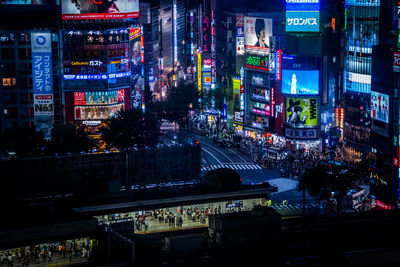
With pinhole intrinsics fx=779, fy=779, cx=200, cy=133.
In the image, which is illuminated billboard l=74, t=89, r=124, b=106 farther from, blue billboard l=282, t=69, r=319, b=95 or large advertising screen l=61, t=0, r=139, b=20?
blue billboard l=282, t=69, r=319, b=95

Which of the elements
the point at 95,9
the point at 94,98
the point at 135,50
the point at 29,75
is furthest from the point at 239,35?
the point at 29,75

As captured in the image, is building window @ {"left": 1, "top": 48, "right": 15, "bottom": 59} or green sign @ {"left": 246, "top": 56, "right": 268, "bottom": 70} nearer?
building window @ {"left": 1, "top": 48, "right": 15, "bottom": 59}

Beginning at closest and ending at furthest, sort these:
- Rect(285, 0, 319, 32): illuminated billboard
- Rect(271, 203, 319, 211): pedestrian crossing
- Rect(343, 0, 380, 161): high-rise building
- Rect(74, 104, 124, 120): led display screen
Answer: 1. Rect(271, 203, 319, 211): pedestrian crossing
2. Rect(343, 0, 380, 161): high-rise building
3. Rect(285, 0, 319, 32): illuminated billboard
4. Rect(74, 104, 124, 120): led display screen

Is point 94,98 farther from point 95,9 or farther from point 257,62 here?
point 257,62

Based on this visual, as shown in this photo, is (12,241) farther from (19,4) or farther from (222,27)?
(222,27)

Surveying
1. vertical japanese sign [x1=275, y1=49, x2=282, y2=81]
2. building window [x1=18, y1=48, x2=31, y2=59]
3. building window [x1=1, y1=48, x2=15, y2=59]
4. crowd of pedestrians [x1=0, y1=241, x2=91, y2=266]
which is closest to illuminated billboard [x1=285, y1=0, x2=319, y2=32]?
vertical japanese sign [x1=275, y1=49, x2=282, y2=81]

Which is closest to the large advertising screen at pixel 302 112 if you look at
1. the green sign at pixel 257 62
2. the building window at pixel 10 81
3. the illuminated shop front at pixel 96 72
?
the green sign at pixel 257 62
